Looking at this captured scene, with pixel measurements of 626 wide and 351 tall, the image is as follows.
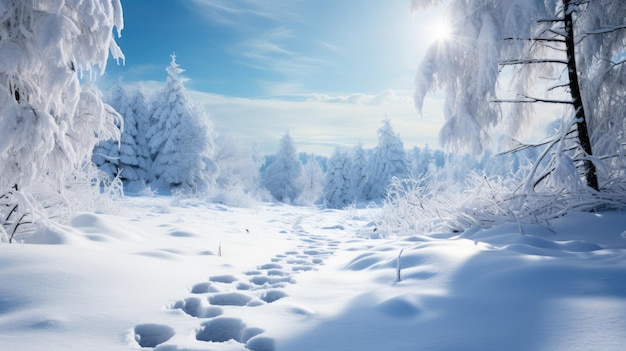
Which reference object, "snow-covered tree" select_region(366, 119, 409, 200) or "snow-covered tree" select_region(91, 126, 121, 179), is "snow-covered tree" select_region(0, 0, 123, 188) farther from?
"snow-covered tree" select_region(366, 119, 409, 200)

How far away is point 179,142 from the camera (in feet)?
73.7

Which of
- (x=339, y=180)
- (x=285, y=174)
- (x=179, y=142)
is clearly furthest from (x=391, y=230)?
(x=285, y=174)

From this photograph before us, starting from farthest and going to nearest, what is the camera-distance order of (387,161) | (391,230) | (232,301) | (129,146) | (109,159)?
(387,161)
(129,146)
(109,159)
(391,230)
(232,301)

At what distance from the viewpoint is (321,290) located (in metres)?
2.83

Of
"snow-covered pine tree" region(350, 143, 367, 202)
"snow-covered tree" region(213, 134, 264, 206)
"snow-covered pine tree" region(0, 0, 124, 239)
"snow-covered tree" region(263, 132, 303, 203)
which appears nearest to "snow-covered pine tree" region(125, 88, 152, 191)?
"snow-covered tree" region(213, 134, 264, 206)

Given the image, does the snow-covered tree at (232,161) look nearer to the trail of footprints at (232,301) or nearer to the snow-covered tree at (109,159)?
the snow-covered tree at (109,159)

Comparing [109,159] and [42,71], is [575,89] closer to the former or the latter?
[42,71]

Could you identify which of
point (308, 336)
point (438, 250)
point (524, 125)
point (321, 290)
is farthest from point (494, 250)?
point (524, 125)

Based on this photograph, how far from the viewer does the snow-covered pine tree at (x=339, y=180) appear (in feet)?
124

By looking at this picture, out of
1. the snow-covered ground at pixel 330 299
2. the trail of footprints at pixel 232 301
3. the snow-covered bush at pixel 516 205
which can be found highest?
the snow-covered bush at pixel 516 205

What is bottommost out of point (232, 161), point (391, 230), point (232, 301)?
point (391, 230)

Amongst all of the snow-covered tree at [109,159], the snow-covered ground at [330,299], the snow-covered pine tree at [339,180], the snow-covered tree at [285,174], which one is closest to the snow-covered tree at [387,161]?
the snow-covered pine tree at [339,180]

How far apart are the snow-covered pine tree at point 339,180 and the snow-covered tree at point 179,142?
1743 cm

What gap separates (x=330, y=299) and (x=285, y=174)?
36390 millimetres
